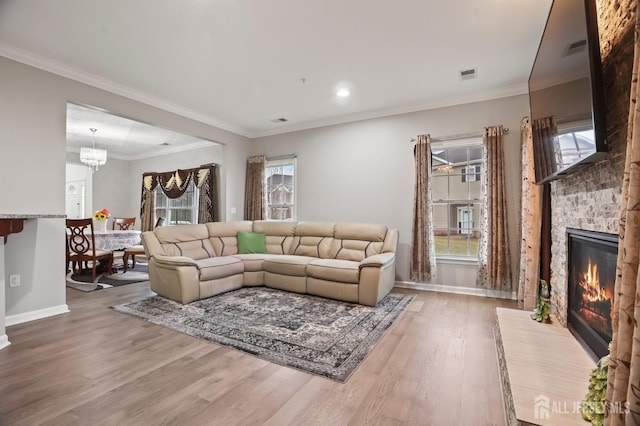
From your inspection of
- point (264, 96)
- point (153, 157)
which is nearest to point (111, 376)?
point (264, 96)

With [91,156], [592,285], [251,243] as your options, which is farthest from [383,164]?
[91,156]

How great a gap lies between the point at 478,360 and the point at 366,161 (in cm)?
330

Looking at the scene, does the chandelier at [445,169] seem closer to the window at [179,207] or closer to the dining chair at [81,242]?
the window at [179,207]

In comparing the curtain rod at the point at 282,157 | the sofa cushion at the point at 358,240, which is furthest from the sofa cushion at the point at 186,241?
the sofa cushion at the point at 358,240

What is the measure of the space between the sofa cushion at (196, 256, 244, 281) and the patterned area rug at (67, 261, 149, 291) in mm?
1756

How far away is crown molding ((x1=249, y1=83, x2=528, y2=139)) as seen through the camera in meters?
3.87

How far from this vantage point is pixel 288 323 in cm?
295

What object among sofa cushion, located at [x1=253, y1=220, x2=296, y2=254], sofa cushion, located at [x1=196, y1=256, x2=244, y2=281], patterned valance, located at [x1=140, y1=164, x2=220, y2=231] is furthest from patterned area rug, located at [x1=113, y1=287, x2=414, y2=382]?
patterned valance, located at [x1=140, y1=164, x2=220, y2=231]

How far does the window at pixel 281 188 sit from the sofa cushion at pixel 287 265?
1.47 m

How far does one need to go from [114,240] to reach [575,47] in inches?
251

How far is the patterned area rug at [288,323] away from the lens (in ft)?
7.53

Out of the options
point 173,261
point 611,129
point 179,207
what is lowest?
point 173,261

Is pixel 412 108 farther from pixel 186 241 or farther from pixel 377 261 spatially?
pixel 186 241

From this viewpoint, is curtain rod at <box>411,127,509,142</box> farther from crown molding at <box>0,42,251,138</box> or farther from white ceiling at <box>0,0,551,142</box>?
crown molding at <box>0,42,251,138</box>
